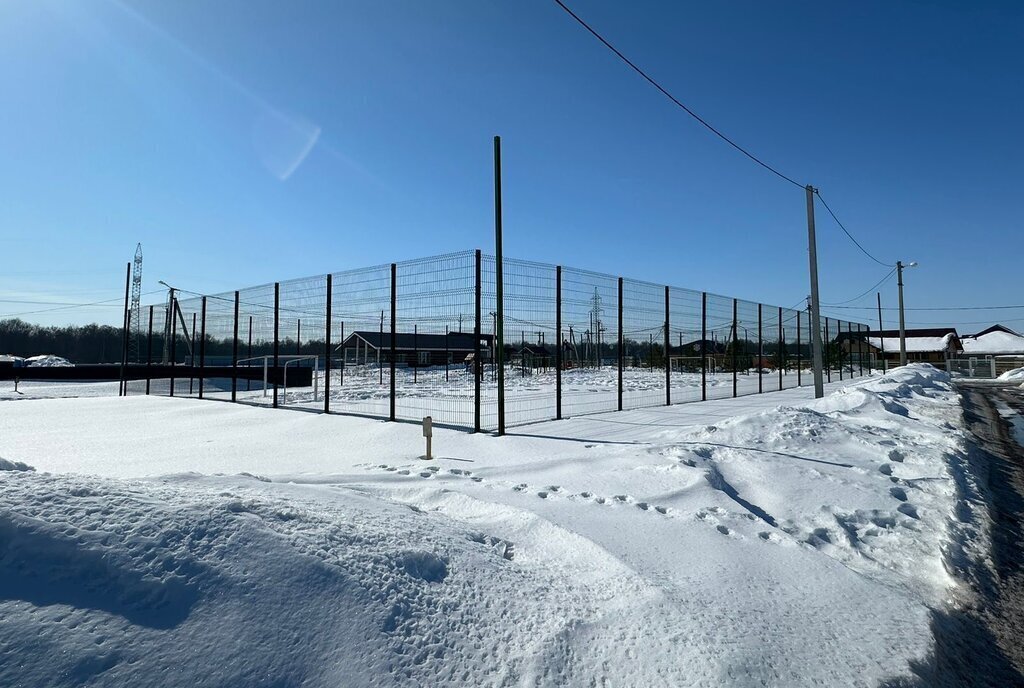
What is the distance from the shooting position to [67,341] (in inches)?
2255

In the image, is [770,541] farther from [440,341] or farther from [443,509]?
[440,341]

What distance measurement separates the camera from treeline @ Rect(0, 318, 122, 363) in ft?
181

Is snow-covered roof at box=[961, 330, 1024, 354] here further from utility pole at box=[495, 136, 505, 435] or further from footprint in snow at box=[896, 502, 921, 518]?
utility pole at box=[495, 136, 505, 435]

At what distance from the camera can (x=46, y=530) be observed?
1.69 meters

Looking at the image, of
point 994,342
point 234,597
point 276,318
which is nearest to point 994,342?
point 994,342

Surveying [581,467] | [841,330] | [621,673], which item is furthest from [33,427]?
[841,330]

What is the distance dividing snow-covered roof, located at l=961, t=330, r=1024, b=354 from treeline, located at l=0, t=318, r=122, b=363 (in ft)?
309

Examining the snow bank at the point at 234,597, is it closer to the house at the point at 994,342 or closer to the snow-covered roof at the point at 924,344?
the snow-covered roof at the point at 924,344

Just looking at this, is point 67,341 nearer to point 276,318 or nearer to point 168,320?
point 168,320

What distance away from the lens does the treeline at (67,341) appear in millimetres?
55031

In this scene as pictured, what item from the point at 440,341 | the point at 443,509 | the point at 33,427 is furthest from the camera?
the point at 440,341

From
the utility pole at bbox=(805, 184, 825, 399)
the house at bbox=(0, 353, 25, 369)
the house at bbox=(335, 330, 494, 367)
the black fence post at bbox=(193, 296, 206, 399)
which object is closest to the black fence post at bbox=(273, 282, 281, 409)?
the house at bbox=(335, 330, 494, 367)

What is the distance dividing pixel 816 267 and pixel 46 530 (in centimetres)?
1414

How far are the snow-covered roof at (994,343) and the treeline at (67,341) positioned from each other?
309ft
